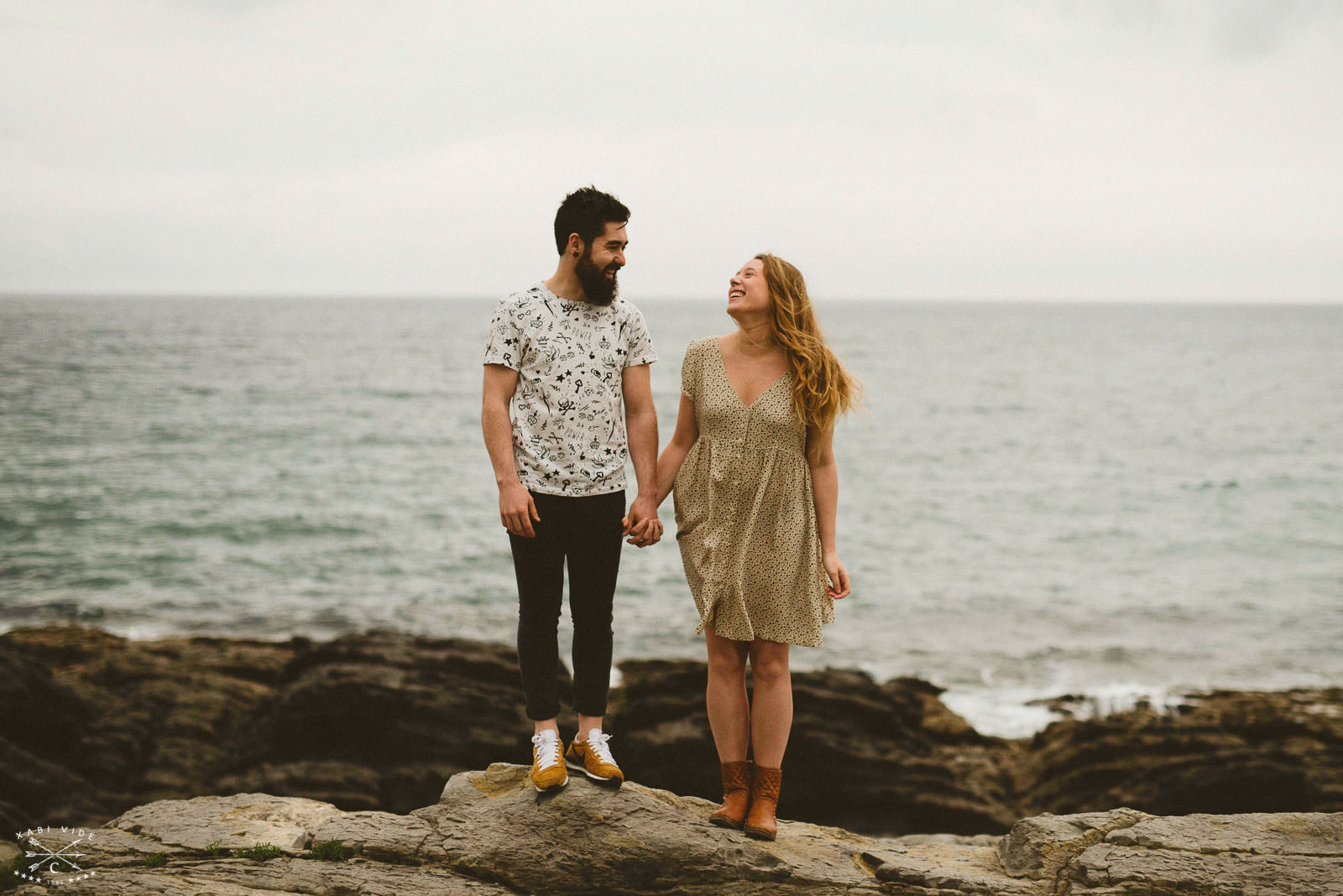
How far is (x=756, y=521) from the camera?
4.12m

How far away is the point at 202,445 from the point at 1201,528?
99.7 feet

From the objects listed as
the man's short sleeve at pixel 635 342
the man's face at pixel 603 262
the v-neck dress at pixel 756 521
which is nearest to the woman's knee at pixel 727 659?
the v-neck dress at pixel 756 521

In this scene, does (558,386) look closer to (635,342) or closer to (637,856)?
(635,342)

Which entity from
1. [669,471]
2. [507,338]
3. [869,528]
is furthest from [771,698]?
[869,528]

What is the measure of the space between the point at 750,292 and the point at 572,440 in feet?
3.40

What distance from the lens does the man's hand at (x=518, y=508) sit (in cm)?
388

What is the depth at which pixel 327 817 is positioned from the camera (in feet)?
16.0

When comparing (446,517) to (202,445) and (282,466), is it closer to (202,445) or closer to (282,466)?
(282,466)

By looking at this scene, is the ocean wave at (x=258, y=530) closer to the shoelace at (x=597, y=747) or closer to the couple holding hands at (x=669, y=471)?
the shoelace at (x=597, y=747)

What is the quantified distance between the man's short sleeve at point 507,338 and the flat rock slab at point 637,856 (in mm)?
2052

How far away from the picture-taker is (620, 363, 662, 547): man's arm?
4.15 meters

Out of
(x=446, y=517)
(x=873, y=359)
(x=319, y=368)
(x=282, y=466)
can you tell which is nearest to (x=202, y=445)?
(x=282, y=466)

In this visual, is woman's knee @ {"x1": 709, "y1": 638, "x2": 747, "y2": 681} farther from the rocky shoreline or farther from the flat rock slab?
the rocky shoreline

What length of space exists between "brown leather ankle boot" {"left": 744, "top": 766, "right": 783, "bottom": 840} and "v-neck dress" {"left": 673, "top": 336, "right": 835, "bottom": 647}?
0.74 metres
